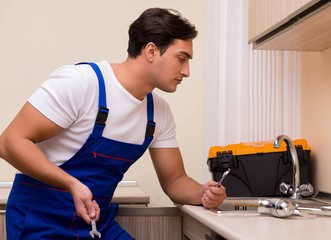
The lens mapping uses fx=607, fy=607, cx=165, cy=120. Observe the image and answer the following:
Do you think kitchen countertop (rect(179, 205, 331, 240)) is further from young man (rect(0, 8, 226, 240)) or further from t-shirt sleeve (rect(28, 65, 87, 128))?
t-shirt sleeve (rect(28, 65, 87, 128))

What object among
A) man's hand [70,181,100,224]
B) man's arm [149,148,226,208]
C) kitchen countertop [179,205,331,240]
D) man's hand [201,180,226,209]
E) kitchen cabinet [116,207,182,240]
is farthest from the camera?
kitchen cabinet [116,207,182,240]

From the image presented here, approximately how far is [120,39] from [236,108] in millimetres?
816

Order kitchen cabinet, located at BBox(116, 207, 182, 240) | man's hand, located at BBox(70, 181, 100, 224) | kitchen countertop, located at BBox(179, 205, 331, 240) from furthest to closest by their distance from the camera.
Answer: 1. kitchen cabinet, located at BBox(116, 207, 182, 240)
2. man's hand, located at BBox(70, 181, 100, 224)
3. kitchen countertop, located at BBox(179, 205, 331, 240)

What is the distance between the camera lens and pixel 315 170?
2.40 meters

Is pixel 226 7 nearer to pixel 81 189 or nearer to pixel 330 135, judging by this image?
pixel 330 135

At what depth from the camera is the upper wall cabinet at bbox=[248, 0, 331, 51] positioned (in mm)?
1837

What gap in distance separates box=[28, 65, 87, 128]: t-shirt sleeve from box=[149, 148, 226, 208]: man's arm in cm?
44

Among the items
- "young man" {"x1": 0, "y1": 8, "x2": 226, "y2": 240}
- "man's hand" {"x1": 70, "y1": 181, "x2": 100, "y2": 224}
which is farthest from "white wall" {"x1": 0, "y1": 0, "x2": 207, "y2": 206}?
"man's hand" {"x1": 70, "y1": 181, "x2": 100, "y2": 224}

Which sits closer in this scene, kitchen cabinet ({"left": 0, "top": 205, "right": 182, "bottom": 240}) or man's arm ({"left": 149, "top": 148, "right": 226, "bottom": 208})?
man's arm ({"left": 149, "top": 148, "right": 226, "bottom": 208})

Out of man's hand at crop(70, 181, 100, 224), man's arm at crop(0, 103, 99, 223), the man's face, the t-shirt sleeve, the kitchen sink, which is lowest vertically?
the kitchen sink

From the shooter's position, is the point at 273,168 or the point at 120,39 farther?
the point at 120,39

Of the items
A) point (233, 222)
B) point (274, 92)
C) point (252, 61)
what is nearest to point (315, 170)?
point (274, 92)

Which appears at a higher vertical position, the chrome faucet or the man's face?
the man's face

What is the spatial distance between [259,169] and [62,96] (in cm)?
90
